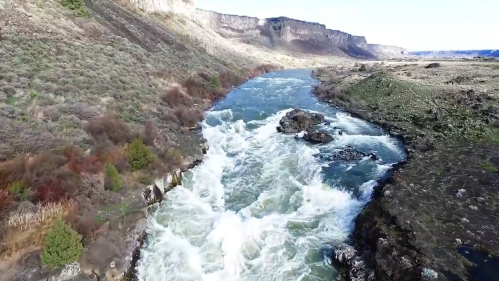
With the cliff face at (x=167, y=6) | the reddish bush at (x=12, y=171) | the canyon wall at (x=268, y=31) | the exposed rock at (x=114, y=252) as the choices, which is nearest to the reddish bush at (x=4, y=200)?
the reddish bush at (x=12, y=171)

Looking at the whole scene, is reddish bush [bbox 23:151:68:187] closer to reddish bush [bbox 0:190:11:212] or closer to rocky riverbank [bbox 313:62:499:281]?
reddish bush [bbox 0:190:11:212]

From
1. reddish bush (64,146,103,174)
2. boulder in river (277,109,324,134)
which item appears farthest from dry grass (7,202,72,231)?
boulder in river (277,109,324,134)

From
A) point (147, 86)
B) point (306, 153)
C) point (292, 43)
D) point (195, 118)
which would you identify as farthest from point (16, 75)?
point (292, 43)

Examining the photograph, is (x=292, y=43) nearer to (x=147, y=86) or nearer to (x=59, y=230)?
(x=147, y=86)

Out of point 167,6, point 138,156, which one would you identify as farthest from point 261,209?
point 167,6

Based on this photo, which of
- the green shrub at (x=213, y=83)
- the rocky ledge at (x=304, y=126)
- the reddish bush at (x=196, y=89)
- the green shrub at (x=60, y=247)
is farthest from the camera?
the green shrub at (x=213, y=83)

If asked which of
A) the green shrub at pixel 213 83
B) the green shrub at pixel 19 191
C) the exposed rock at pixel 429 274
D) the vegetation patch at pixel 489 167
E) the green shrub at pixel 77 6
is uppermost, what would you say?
the green shrub at pixel 77 6

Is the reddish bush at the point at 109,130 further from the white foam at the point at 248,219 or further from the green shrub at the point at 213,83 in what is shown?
the green shrub at the point at 213,83

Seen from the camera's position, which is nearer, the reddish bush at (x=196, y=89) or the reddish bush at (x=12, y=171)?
the reddish bush at (x=12, y=171)
